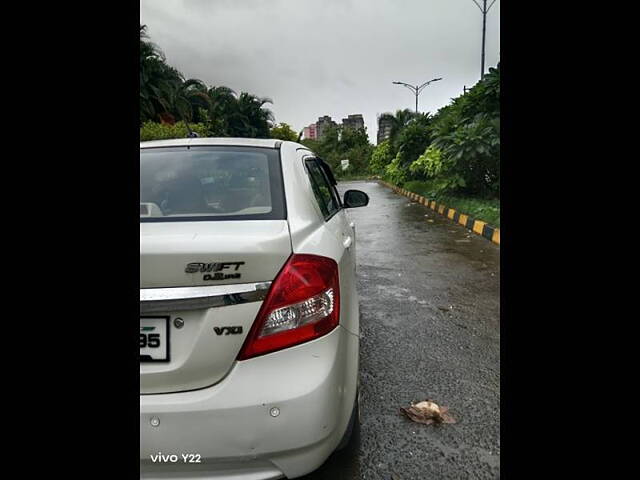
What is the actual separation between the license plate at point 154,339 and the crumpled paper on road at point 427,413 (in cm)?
138

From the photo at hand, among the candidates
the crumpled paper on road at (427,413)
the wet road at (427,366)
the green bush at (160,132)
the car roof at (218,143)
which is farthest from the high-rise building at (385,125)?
the crumpled paper on road at (427,413)

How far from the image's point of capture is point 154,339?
128 cm

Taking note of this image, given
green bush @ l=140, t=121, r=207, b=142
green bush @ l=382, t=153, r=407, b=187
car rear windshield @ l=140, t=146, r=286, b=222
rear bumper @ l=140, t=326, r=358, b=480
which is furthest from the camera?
green bush @ l=382, t=153, r=407, b=187

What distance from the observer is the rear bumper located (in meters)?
1.23

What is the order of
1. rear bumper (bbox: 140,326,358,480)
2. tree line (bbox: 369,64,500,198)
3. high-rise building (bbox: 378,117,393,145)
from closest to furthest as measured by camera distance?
rear bumper (bbox: 140,326,358,480) → tree line (bbox: 369,64,500,198) → high-rise building (bbox: 378,117,393,145)

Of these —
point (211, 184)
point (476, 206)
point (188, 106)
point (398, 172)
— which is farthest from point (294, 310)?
point (188, 106)

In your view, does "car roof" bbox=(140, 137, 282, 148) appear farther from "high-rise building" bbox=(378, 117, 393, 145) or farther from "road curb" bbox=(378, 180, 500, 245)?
"high-rise building" bbox=(378, 117, 393, 145)

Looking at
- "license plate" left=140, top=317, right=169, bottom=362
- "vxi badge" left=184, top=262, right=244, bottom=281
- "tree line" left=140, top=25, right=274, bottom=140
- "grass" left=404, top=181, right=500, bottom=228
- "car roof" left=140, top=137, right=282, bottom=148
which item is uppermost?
"tree line" left=140, top=25, right=274, bottom=140

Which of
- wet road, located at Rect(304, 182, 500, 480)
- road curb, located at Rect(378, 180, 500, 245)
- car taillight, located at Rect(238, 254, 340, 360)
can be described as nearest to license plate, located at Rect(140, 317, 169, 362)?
car taillight, located at Rect(238, 254, 340, 360)

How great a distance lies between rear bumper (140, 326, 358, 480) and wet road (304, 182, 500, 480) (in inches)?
23.2
